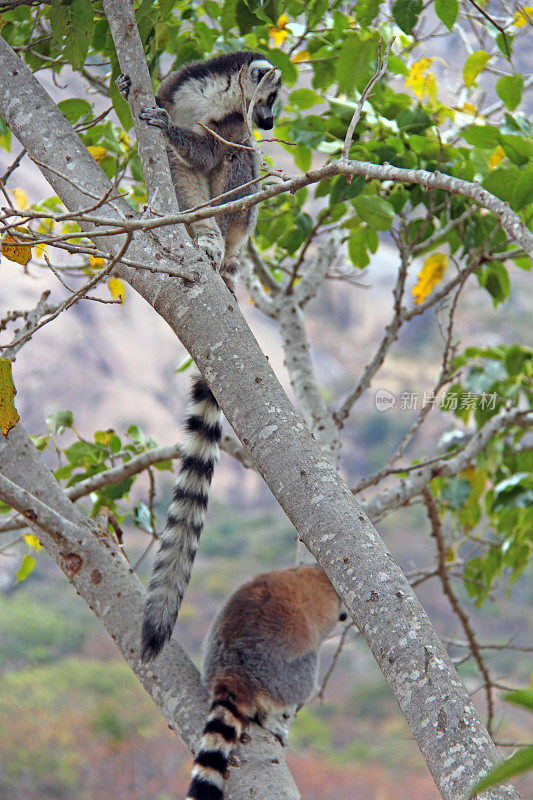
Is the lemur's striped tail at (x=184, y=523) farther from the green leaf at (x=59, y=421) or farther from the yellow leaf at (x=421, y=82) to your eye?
the yellow leaf at (x=421, y=82)

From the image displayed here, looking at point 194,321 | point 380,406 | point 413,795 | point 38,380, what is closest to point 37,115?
point 194,321

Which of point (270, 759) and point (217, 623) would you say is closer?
point (270, 759)

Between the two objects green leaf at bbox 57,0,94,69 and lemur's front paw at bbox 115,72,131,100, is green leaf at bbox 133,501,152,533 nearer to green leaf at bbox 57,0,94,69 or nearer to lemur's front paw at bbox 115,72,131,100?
lemur's front paw at bbox 115,72,131,100

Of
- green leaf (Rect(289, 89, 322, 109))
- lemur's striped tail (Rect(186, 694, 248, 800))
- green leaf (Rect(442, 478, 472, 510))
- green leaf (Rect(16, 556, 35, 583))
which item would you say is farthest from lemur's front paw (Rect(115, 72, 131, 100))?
green leaf (Rect(442, 478, 472, 510))

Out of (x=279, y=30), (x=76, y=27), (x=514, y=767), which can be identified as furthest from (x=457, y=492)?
(x=514, y=767)

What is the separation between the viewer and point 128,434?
3.09 metres

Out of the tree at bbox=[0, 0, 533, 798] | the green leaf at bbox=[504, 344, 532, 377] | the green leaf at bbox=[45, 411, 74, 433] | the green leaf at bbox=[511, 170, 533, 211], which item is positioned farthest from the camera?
the green leaf at bbox=[504, 344, 532, 377]

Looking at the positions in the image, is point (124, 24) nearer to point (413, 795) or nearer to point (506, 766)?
point (506, 766)

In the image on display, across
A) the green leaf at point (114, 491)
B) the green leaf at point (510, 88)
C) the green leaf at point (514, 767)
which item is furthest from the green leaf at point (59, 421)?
the green leaf at point (514, 767)

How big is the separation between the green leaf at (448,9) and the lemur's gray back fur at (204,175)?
58cm

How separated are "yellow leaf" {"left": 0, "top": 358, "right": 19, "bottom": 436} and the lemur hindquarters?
3.74 feet

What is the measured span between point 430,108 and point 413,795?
46.4 feet

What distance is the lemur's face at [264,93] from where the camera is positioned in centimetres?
316

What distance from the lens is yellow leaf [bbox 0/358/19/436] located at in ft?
5.00
